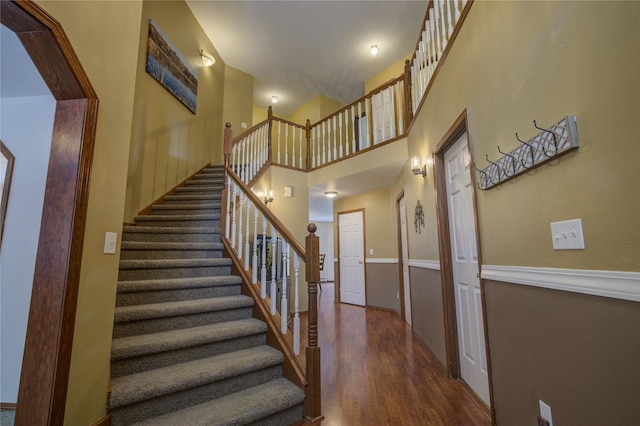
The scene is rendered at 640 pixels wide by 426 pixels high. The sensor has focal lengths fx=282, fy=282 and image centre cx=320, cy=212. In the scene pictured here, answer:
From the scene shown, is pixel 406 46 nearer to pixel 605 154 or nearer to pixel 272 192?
pixel 272 192

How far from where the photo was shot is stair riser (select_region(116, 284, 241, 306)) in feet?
6.86

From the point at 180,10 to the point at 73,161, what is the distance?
4268 millimetres

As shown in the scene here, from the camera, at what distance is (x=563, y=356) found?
3.71 ft

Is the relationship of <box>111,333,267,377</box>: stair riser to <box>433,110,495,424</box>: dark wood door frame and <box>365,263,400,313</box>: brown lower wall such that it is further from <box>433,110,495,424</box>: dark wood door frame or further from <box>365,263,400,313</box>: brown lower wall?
<box>365,263,400,313</box>: brown lower wall

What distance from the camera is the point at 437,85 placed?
254 cm

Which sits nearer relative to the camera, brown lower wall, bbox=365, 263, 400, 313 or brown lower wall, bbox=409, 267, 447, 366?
brown lower wall, bbox=409, 267, 447, 366

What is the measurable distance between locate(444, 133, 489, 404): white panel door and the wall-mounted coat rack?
0.44 meters

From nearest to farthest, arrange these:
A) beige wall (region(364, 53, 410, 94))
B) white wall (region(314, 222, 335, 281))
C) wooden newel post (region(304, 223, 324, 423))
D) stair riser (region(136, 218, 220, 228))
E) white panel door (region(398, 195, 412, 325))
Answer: wooden newel post (region(304, 223, 324, 423)) < stair riser (region(136, 218, 220, 228)) < white panel door (region(398, 195, 412, 325)) < beige wall (region(364, 53, 410, 94)) < white wall (region(314, 222, 335, 281))

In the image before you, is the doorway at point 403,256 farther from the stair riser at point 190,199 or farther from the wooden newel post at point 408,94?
the stair riser at point 190,199

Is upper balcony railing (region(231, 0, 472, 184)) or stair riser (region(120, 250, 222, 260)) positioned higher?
upper balcony railing (region(231, 0, 472, 184))

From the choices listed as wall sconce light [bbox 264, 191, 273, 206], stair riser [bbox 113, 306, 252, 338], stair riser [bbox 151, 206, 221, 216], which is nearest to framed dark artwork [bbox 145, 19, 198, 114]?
stair riser [bbox 151, 206, 221, 216]

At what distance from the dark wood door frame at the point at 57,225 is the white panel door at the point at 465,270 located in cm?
231

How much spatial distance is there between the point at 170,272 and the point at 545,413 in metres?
2.63

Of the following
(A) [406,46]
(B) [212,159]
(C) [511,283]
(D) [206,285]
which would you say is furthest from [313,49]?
(C) [511,283]
